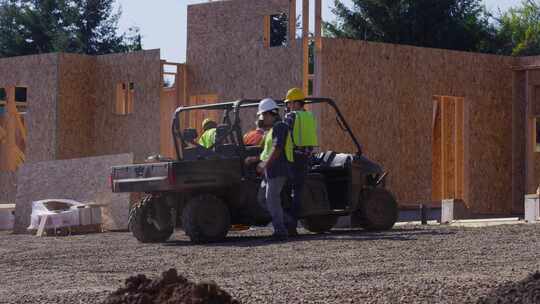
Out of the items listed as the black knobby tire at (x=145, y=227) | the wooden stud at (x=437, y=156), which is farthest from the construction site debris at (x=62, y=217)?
the wooden stud at (x=437, y=156)

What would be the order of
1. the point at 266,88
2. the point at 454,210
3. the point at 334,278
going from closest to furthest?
the point at 334,278
the point at 454,210
the point at 266,88

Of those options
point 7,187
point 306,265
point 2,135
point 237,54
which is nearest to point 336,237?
point 306,265

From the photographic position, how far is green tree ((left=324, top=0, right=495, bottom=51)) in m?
36.8

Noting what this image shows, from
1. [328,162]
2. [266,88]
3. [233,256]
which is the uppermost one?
[266,88]

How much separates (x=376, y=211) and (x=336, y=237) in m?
1.49

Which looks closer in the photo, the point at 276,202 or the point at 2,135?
the point at 276,202

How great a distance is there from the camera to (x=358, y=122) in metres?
20.0

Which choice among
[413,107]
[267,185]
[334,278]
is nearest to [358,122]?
[413,107]

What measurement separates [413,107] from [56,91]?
7.30m

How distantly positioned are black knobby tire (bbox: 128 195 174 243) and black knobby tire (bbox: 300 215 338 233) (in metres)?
1.89

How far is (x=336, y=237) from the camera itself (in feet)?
41.9

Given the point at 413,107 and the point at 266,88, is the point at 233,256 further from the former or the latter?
the point at 413,107

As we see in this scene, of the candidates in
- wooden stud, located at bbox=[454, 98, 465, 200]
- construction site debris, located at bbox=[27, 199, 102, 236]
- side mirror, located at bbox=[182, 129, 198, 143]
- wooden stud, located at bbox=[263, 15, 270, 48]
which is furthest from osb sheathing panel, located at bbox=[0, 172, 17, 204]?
side mirror, located at bbox=[182, 129, 198, 143]

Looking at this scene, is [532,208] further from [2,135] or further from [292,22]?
[2,135]
